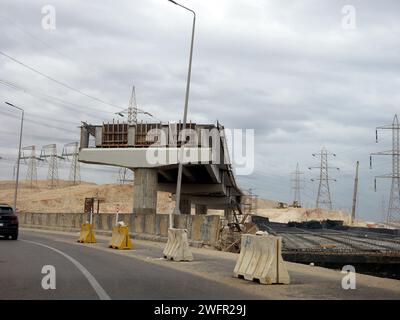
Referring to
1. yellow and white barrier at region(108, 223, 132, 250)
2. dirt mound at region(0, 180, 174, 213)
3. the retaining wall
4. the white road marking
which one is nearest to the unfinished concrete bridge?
the retaining wall

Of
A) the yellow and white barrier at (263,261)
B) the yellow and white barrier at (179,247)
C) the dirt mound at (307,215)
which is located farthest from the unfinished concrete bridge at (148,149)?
the dirt mound at (307,215)

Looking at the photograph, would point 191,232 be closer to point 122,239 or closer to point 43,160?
point 122,239

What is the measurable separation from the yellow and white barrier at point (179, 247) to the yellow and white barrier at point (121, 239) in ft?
20.1

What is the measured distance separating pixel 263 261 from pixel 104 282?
3.68 m

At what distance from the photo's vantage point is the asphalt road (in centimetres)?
1068

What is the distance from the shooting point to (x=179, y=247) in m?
19.5

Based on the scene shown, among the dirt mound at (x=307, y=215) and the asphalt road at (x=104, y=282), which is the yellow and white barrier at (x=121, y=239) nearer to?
the asphalt road at (x=104, y=282)

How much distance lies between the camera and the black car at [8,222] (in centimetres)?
2952

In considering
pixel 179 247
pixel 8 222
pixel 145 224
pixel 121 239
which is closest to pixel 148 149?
pixel 145 224

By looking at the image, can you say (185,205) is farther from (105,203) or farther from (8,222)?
(8,222)

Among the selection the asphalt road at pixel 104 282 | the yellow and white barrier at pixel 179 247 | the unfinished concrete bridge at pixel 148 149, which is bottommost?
the asphalt road at pixel 104 282

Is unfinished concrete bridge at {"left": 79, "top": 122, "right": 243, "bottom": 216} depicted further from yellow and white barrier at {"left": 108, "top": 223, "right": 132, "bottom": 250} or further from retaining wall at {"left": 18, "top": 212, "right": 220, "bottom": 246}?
yellow and white barrier at {"left": 108, "top": 223, "right": 132, "bottom": 250}

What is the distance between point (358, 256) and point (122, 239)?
17.5 meters

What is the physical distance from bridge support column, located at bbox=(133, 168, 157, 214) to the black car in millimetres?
19080
